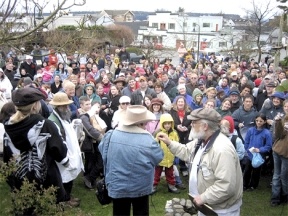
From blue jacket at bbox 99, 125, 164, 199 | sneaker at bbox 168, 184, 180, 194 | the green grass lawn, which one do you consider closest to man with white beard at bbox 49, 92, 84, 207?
the green grass lawn

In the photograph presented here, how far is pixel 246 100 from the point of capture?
305 inches

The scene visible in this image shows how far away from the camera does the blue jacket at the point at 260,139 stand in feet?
22.9

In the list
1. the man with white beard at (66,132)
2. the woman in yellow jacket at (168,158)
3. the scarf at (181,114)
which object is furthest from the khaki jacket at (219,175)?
the scarf at (181,114)

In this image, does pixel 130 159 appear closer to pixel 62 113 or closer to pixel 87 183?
pixel 62 113

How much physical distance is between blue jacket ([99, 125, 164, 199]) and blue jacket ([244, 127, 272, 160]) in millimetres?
3199

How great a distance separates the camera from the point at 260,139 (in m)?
7.02

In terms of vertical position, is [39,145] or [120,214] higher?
[39,145]

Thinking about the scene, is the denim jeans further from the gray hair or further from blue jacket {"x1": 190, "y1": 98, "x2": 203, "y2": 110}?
the gray hair

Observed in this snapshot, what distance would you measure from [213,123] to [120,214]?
1461 millimetres

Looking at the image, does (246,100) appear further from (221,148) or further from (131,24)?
(131,24)

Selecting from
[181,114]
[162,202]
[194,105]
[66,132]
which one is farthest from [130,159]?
[194,105]

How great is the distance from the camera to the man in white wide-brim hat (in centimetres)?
421

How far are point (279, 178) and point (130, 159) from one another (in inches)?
134

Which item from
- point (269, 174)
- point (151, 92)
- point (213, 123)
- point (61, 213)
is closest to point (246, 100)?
point (269, 174)
